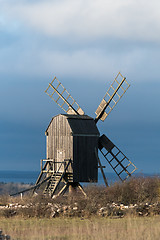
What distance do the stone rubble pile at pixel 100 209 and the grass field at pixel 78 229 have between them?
930 millimetres

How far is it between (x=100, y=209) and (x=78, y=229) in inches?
259

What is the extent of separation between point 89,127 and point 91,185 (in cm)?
677

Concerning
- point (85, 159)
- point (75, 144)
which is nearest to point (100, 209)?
point (75, 144)

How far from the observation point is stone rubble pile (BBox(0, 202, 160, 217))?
100ft

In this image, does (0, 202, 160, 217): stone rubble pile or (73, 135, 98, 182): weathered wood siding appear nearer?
(0, 202, 160, 217): stone rubble pile

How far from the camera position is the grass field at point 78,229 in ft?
70.6

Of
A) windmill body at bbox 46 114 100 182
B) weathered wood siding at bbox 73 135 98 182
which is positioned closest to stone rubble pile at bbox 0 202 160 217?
weathered wood siding at bbox 73 135 98 182

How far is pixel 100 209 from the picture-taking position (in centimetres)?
3056

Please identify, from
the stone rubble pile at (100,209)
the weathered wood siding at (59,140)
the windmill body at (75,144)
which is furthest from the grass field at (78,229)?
the weathered wood siding at (59,140)

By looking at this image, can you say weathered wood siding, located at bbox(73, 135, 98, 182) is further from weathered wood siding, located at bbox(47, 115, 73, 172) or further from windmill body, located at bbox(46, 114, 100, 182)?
weathered wood siding, located at bbox(47, 115, 73, 172)

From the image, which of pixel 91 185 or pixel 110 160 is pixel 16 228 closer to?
pixel 91 185

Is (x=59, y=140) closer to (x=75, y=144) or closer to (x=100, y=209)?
(x=75, y=144)

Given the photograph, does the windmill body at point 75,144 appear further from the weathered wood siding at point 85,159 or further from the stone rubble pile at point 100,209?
the stone rubble pile at point 100,209

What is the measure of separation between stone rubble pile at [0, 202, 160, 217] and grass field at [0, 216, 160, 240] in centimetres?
93
